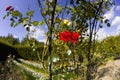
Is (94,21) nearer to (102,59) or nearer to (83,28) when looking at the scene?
(83,28)

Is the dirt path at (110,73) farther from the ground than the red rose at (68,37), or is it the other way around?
the red rose at (68,37)

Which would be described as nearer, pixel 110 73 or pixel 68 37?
pixel 68 37

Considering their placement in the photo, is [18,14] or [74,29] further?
[74,29]

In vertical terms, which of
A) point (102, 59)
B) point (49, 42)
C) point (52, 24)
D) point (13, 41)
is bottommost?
point (13, 41)

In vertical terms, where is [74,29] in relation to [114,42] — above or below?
above

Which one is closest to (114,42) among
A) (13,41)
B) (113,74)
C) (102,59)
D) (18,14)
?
(113,74)

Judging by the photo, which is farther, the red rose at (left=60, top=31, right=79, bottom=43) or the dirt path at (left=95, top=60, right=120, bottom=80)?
the dirt path at (left=95, top=60, right=120, bottom=80)

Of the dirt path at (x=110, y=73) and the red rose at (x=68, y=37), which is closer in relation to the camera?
the red rose at (x=68, y=37)

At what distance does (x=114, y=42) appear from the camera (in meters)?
15.7

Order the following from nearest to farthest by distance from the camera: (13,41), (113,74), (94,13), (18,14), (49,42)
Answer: (49,42)
(18,14)
(94,13)
(113,74)
(13,41)

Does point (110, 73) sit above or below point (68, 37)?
below

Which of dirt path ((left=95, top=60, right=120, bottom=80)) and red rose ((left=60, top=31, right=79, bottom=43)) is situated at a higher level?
red rose ((left=60, top=31, right=79, bottom=43))

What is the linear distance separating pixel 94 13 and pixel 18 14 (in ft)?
4.58

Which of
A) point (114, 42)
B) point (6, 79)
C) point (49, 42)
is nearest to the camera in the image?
point (49, 42)
